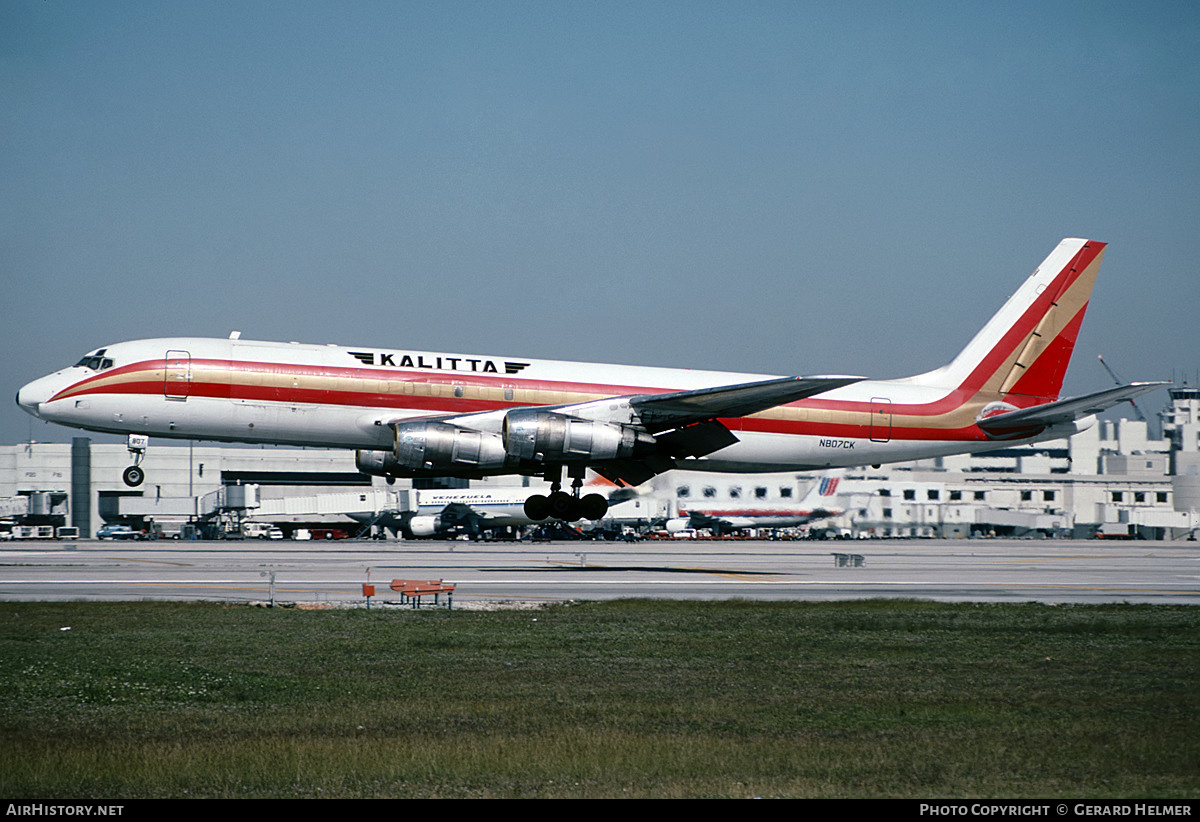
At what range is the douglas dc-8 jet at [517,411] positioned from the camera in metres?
34.9

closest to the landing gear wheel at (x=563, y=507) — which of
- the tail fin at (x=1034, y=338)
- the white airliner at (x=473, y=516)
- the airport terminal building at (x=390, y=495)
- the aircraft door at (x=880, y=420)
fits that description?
the aircraft door at (x=880, y=420)

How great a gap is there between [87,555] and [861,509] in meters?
56.0

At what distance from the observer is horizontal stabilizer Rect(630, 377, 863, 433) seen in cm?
3466

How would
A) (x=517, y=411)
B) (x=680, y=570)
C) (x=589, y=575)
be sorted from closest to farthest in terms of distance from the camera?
(x=517, y=411) → (x=589, y=575) → (x=680, y=570)

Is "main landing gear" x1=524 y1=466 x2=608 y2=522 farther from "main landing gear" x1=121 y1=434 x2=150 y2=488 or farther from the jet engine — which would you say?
"main landing gear" x1=121 y1=434 x2=150 y2=488

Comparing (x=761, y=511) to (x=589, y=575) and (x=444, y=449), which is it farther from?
(x=444, y=449)

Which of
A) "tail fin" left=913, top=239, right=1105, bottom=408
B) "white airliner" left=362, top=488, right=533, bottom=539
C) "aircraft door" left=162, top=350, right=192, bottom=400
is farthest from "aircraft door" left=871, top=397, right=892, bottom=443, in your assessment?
"white airliner" left=362, top=488, right=533, bottom=539

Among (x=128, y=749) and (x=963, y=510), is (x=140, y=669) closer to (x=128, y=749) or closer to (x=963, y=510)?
(x=128, y=749)

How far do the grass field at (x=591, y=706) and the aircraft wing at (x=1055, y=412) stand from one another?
13366 mm

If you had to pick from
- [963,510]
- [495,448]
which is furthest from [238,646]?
→ [963,510]

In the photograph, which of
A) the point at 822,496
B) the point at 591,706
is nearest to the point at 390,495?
the point at 822,496

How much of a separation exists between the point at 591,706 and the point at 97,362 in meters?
25.8

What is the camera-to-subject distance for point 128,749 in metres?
12.1

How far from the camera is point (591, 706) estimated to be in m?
15.1
